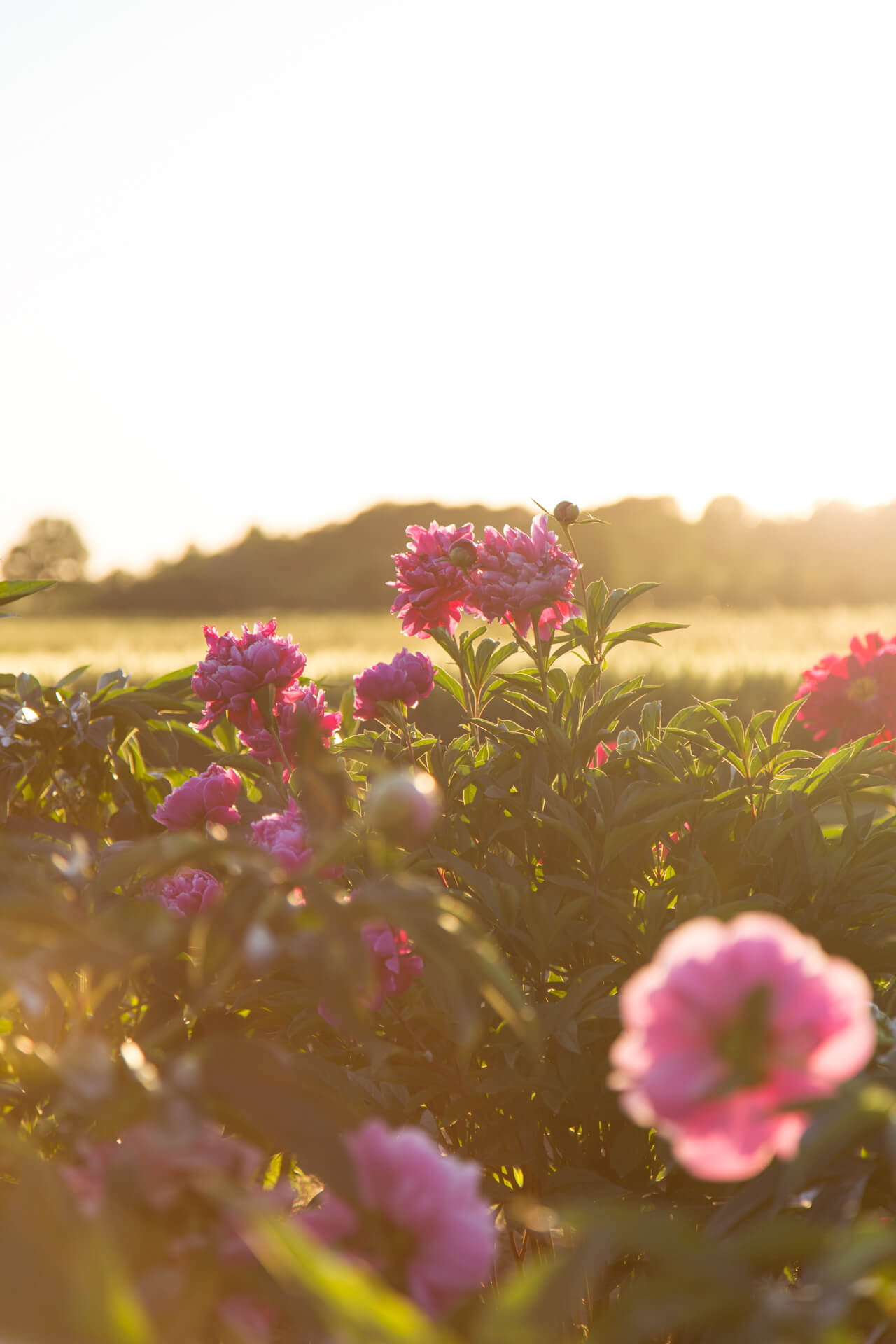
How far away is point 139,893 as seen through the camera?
5.38 ft

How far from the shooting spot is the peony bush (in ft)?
1.84

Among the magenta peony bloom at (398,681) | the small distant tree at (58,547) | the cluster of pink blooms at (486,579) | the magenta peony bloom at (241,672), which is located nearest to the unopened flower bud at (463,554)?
the cluster of pink blooms at (486,579)

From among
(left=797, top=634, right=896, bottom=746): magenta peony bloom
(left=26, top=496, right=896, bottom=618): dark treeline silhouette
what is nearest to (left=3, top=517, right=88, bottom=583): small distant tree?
(left=26, top=496, right=896, bottom=618): dark treeline silhouette

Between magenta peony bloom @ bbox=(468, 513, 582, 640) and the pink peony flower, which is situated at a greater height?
magenta peony bloom @ bbox=(468, 513, 582, 640)

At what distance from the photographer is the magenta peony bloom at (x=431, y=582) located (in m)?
1.93

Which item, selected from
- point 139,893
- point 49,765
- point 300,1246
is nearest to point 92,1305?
point 300,1246

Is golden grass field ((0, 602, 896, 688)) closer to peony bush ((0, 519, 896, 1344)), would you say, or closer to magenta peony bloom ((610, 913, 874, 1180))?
peony bush ((0, 519, 896, 1344))

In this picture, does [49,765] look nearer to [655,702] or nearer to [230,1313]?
[655,702]

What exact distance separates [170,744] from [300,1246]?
2.21 meters

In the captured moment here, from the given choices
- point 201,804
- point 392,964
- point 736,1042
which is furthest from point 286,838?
point 736,1042

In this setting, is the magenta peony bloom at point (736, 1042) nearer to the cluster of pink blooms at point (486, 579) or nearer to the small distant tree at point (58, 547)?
the cluster of pink blooms at point (486, 579)

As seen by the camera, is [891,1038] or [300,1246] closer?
[300,1246]

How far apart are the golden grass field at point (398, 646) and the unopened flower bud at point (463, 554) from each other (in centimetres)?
52

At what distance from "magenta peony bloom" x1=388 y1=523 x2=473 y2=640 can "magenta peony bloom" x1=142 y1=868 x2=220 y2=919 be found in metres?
0.60
